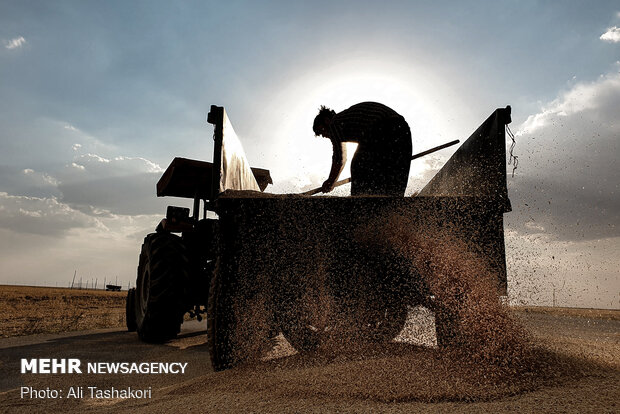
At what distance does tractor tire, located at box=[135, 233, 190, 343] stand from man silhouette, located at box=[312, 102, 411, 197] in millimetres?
2036

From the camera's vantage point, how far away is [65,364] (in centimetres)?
395

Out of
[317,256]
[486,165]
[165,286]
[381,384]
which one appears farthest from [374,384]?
[165,286]

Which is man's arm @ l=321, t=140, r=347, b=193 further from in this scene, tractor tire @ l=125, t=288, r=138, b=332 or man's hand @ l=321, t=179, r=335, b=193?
tractor tire @ l=125, t=288, r=138, b=332

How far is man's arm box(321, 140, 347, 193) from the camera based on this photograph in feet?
Answer: 13.4

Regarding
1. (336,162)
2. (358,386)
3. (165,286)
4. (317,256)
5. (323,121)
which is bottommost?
(358,386)

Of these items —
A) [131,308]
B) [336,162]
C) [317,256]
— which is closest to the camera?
[317,256]

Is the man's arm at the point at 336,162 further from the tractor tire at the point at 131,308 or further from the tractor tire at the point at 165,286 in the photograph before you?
the tractor tire at the point at 131,308

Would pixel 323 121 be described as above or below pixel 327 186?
above

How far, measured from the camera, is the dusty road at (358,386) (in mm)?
2150

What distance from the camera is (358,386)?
2.43m

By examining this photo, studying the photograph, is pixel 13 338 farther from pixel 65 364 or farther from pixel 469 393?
pixel 469 393

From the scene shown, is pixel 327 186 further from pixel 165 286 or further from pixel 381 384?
pixel 381 384

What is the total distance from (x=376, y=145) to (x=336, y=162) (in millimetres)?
451

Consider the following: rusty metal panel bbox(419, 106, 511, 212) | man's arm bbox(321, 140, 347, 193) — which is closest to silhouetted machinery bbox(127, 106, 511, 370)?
rusty metal panel bbox(419, 106, 511, 212)
